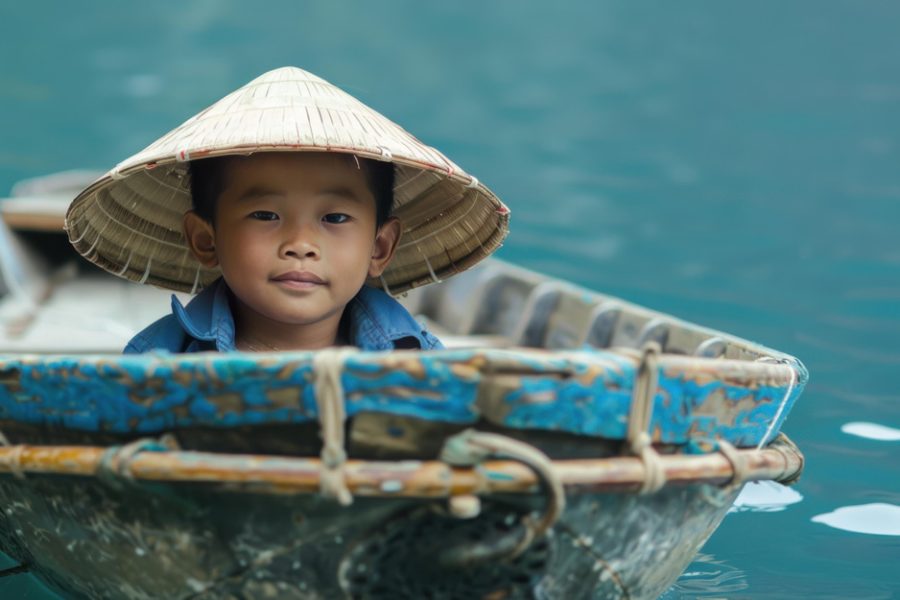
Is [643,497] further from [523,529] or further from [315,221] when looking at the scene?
[315,221]

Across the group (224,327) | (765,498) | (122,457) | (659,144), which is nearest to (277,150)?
(224,327)

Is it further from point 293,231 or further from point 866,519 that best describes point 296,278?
point 866,519

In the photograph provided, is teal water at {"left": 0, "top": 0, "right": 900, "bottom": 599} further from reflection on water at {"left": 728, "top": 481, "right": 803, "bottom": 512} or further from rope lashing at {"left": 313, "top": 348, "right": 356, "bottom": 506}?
rope lashing at {"left": 313, "top": 348, "right": 356, "bottom": 506}

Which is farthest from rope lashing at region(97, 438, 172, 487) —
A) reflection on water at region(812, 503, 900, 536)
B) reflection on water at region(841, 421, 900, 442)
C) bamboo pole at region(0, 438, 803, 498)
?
reflection on water at region(841, 421, 900, 442)

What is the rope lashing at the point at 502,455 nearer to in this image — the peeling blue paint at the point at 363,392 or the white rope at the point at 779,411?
the peeling blue paint at the point at 363,392

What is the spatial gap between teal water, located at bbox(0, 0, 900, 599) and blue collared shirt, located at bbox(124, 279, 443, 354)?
1.77 ft

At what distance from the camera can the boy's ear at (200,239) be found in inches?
75.2

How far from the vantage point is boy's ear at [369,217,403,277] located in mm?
1988

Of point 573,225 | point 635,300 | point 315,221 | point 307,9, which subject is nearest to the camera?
point 315,221

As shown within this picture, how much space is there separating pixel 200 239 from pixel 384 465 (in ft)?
2.74

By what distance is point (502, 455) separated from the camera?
1.20 m

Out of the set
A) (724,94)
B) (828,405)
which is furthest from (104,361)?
(724,94)

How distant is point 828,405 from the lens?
321 centimetres

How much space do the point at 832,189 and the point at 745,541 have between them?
491 centimetres
